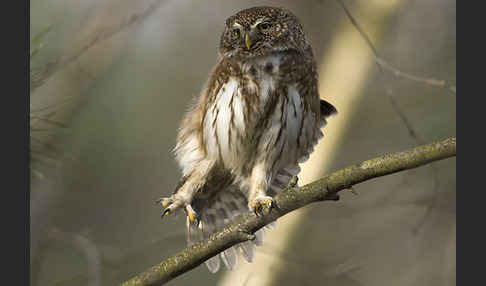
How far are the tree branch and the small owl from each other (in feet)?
1.33

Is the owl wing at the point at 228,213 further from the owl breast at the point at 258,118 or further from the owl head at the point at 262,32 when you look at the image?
the owl head at the point at 262,32

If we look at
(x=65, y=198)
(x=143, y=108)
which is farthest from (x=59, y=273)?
(x=143, y=108)

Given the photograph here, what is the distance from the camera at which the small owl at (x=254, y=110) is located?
246 centimetres

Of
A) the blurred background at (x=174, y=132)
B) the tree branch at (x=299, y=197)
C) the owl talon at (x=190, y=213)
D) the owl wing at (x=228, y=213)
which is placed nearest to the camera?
Answer: the tree branch at (x=299, y=197)

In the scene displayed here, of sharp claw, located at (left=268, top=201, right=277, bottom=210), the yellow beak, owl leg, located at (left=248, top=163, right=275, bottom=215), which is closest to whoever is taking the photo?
sharp claw, located at (left=268, top=201, right=277, bottom=210)

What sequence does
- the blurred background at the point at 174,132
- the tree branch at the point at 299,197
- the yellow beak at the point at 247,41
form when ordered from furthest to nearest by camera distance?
the blurred background at the point at 174,132 < the yellow beak at the point at 247,41 < the tree branch at the point at 299,197

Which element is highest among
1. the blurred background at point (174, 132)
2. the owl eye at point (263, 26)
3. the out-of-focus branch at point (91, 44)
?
the owl eye at point (263, 26)

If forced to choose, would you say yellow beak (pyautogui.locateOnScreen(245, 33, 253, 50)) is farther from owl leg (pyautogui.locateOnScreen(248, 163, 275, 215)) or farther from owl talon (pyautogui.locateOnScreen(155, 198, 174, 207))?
owl talon (pyautogui.locateOnScreen(155, 198, 174, 207))

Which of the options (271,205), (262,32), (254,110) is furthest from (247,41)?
(271,205)

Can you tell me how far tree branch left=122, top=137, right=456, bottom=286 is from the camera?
1680mm

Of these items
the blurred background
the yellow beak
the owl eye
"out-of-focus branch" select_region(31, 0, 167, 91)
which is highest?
the owl eye

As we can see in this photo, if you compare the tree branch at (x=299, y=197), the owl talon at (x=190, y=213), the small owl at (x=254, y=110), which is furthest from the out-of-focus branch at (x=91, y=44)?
the tree branch at (x=299, y=197)

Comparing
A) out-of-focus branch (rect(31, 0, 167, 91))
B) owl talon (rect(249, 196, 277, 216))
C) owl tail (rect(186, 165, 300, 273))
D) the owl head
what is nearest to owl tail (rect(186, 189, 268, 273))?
owl tail (rect(186, 165, 300, 273))

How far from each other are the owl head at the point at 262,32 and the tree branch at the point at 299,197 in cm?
82
